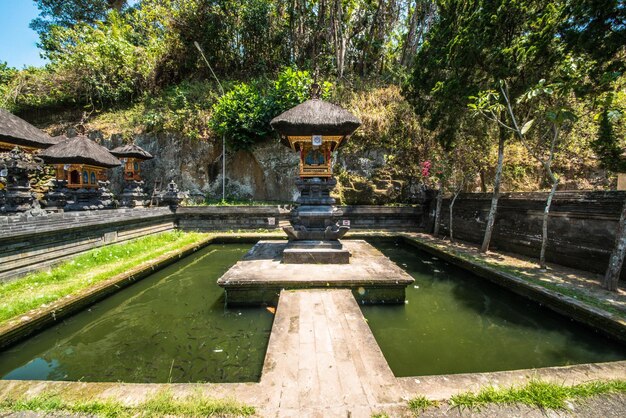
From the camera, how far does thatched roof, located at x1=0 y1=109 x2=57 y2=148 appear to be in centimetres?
833

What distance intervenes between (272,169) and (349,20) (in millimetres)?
11355

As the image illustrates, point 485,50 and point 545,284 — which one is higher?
point 485,50

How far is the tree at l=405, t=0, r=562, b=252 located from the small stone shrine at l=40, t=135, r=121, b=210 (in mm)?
13941

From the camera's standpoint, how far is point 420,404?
214 centimetres

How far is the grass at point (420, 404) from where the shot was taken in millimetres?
2092

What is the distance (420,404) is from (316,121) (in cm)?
534

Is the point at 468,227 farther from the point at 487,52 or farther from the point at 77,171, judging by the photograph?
the point at 77,171

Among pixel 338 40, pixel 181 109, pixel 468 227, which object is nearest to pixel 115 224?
pixel 181 109

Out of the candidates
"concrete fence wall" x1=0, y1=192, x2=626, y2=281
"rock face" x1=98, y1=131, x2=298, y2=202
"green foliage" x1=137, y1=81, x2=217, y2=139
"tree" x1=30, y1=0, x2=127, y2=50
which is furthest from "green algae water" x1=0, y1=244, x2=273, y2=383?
"tree" x1=30, y1=0, x2=127, y2=50

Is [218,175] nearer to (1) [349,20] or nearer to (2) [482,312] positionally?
(1) [349,20]

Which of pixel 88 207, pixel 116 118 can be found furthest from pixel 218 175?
pixel 116 118

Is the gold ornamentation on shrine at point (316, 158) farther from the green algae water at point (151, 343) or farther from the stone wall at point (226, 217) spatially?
the stone wall at point (226, 217)

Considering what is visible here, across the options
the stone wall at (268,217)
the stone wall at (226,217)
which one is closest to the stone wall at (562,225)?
the stone wall at (268,217)

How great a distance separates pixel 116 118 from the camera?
1736 cm
